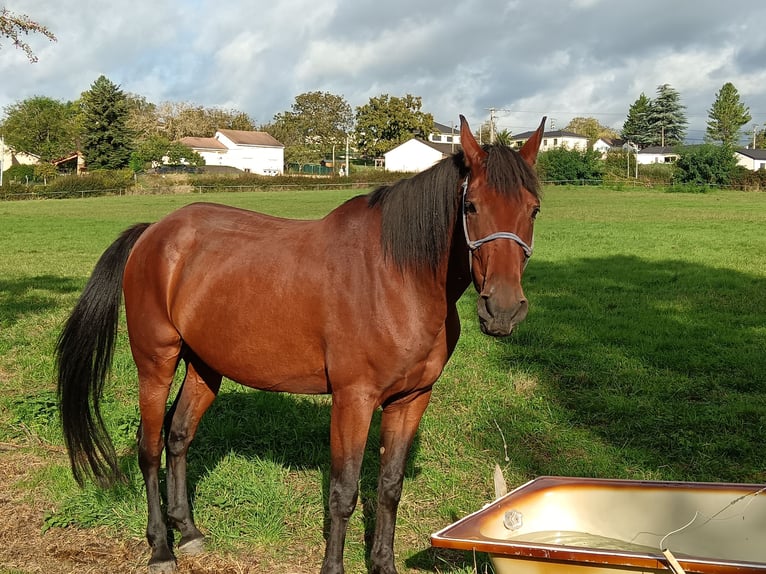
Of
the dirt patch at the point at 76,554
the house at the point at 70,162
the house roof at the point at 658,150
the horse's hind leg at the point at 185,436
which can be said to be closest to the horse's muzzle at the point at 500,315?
the dirt patch at the point at 76,554

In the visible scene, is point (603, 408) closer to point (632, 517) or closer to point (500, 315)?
point (632, 517)

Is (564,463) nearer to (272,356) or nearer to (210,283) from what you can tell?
(272,356)

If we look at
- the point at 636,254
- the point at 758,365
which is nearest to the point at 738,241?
the point at 636,254

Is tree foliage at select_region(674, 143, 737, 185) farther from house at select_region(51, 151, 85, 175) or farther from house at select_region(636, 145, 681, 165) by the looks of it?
house at select_region(51, 151, 85, 175)

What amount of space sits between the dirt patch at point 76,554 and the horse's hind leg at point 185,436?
0.55 feet

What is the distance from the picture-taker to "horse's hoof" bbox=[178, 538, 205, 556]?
3.89 m

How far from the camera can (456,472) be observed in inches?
189

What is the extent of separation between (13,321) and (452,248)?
812 cm

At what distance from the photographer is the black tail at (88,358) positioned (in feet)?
13.9

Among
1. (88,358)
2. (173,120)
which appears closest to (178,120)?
(173,120)

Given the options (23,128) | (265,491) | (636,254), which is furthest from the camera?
(23,128)

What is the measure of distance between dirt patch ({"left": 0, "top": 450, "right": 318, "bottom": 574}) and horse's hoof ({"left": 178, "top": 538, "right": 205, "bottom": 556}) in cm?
4

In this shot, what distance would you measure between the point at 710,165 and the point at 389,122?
138 ft

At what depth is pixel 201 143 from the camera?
85.6 metres
